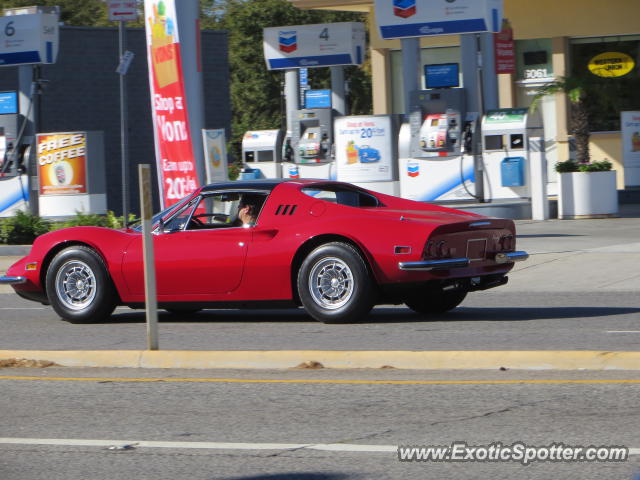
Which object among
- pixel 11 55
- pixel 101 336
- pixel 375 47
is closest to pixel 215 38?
pixel 375 47

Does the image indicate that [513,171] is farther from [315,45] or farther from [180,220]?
[180,220]

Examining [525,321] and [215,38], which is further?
[215,38]

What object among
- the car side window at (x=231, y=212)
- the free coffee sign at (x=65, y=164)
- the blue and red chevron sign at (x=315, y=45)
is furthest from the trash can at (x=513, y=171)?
the car side window at (x=231, y=212)

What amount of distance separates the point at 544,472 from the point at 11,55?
65.4 feet

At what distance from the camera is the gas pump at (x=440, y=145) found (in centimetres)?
2352

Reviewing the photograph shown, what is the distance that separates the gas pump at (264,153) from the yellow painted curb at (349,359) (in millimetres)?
19140

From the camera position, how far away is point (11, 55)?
23.4 meters

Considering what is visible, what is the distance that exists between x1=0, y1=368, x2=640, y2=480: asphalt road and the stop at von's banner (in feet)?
32.3

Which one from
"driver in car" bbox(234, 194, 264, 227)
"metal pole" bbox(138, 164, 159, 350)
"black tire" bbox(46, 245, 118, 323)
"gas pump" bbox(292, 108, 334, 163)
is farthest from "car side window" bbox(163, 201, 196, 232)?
"gas pump" bbox(292, 108, 334, 163)

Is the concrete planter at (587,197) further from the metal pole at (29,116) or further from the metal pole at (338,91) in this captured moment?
the metal pole at (29,116)

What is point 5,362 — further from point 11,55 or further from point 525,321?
point 11,55

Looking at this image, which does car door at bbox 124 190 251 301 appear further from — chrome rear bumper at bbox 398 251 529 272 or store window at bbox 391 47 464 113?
store window at bbox 391 47 464 113

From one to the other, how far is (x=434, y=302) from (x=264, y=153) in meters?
17.1

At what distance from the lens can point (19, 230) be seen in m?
21.5
